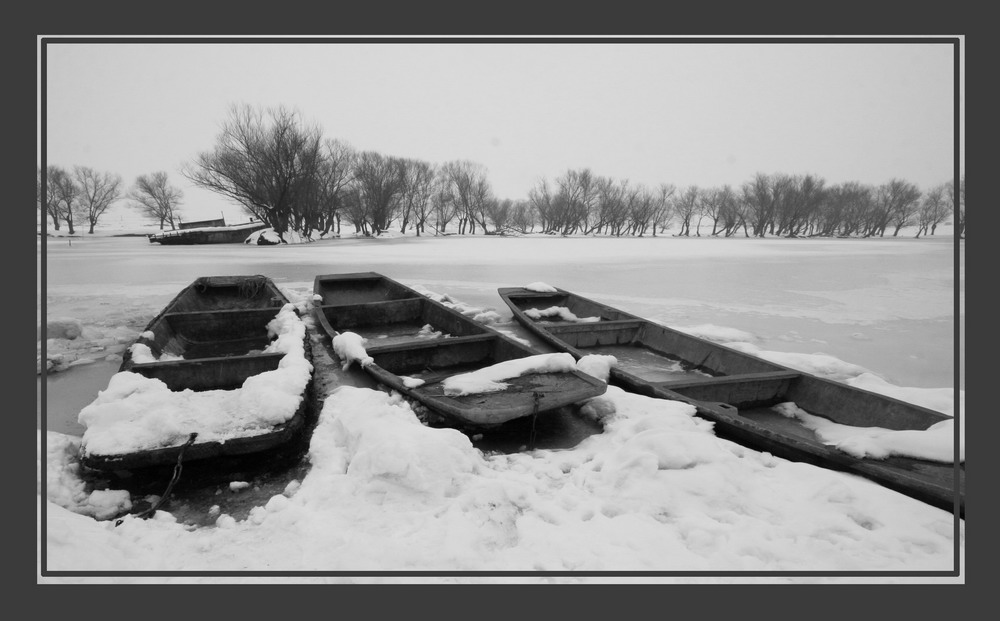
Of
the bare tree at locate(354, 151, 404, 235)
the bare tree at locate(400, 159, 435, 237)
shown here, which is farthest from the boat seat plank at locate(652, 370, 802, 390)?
the bare tree at locate(400, 159, 435, 237)

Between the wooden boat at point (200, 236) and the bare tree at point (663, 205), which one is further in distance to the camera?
the bare tree at point (663, 205)

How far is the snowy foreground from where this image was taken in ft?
6.20

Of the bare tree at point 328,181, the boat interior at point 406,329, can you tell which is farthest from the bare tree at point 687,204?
the boat interior at point 406,329

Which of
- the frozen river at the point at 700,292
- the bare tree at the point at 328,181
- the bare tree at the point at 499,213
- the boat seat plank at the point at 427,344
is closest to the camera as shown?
the boat seat plank at the point at 427,344

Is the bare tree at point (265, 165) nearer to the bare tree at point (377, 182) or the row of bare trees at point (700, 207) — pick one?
the bare tree at point (377, 182)

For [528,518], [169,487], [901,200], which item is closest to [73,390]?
[169,487]

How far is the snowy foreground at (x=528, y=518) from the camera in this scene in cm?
189

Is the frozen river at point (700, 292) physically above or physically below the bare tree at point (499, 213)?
below

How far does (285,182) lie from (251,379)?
1004 inches

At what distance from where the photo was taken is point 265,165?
25578mm

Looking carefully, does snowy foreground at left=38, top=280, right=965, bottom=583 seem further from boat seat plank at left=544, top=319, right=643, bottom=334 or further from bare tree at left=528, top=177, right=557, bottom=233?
bare tree at left=528, top=177, right=557, bottom=233

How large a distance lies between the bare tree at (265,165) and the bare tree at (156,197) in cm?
2786
